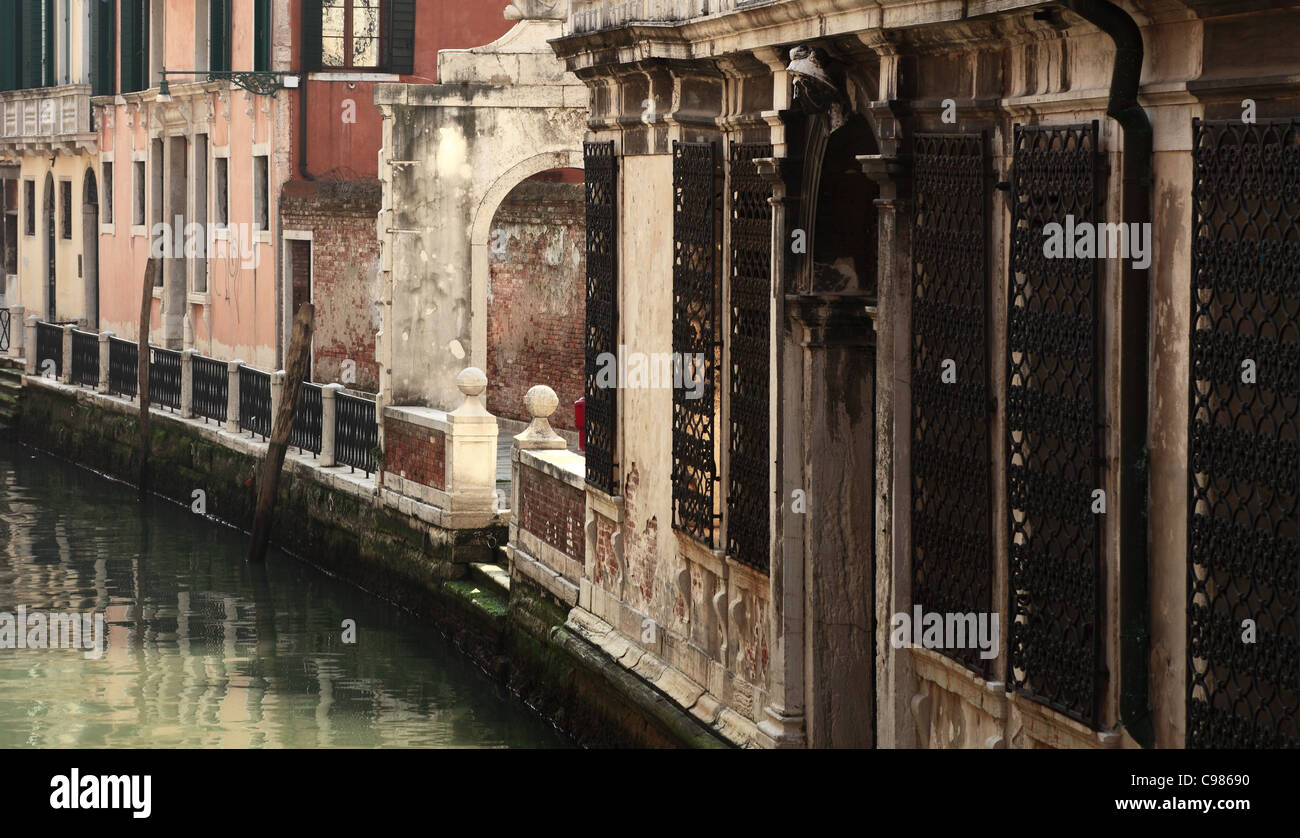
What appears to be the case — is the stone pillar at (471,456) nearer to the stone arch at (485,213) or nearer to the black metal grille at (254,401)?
the stone arch at (485,213)

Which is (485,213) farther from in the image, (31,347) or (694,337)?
(31,347)

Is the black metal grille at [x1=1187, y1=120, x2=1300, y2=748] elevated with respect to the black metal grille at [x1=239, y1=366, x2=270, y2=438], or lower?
elevated

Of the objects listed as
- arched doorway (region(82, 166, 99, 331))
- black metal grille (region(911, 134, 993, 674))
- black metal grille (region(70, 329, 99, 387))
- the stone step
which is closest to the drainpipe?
black metal grille (region(911, 134, 993, 674))

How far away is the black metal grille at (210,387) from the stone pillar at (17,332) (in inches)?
251

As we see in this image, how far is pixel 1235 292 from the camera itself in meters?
4.80

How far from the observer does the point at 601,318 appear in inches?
384

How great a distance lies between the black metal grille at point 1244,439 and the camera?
4637 millimetres

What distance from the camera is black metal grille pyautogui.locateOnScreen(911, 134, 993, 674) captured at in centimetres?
602

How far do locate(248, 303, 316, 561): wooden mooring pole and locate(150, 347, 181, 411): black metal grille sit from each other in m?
3.49

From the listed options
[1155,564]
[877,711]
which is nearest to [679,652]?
[877,711]

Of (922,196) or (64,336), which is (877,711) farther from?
(64,336)

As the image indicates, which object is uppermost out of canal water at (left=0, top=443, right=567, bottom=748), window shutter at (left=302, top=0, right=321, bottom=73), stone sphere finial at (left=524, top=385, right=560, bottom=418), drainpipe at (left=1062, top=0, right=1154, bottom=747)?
window shutter at (left=302, top=0, right=321, bottom=73)

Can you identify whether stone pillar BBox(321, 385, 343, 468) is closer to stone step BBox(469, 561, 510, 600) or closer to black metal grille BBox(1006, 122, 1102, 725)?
stone step BBox(469, 561, 510, 600)

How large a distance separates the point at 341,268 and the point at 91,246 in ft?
24.7
